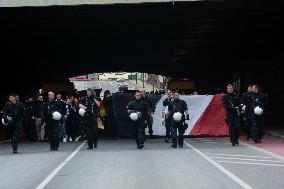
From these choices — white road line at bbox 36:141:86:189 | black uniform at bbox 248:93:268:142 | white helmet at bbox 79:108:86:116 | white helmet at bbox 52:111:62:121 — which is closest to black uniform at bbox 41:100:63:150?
white helmet at bbox 52:111:62:121

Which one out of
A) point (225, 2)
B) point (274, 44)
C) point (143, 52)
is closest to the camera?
point (225, 2)

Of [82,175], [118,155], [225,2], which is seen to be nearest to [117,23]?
[225,2]

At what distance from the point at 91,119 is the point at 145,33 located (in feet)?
58.8

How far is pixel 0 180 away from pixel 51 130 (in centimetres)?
813

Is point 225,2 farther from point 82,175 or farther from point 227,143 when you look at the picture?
point 82,175

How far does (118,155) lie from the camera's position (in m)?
18.0

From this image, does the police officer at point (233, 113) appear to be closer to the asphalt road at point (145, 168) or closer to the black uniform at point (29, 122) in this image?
the asphalt road at point (145, 168)

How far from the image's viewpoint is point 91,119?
68.2 ft

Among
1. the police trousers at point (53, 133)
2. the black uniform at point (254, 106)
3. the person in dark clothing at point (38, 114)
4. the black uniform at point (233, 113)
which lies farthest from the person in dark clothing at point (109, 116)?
the black uniform at point (233, 113)

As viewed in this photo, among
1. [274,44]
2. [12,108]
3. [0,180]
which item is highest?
[274,44]

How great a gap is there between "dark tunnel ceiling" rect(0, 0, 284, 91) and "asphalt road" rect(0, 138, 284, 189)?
7.76 metres

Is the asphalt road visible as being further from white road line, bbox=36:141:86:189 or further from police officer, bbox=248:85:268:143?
police officer, bbox=248:85:268:143

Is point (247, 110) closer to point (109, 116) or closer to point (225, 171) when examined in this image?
point (109, 116)

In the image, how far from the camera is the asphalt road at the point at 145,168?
11578 millimetres
